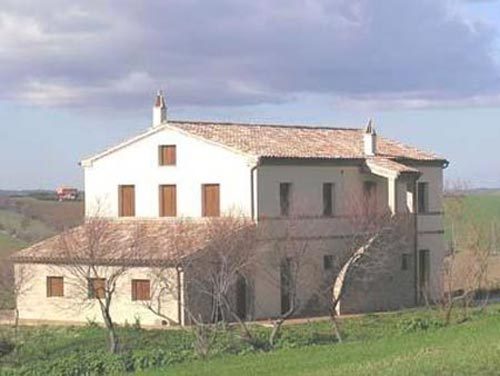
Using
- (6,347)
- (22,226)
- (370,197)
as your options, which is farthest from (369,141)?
(22,226)

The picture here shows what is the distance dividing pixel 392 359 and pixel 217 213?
24817mm

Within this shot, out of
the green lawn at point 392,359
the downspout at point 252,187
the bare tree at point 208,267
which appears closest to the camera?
the green lawn at point 392,359

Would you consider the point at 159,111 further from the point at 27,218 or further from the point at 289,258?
the point at 27,218

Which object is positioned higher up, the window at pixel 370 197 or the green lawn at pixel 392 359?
the window at pixel 370 197

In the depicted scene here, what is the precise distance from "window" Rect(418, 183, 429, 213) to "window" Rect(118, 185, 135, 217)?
480 inches

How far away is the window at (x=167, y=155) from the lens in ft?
146

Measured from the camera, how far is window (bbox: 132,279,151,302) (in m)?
41.6

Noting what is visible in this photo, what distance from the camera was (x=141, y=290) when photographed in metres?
41.8

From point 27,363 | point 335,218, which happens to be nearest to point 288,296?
point 335,218

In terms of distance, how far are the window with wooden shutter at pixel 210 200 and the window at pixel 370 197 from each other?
5.68 m

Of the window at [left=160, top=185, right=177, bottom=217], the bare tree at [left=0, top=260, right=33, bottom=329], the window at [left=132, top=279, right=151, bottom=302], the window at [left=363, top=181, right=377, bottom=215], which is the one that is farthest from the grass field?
the window at [left=160, top=185, right=177, bottom=217]

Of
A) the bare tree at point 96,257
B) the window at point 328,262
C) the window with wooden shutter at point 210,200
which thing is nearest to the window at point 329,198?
the window at point 328,262

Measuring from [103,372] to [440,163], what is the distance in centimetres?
2802

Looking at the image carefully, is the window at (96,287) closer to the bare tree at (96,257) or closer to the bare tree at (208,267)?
the bare tree at (96,257)
